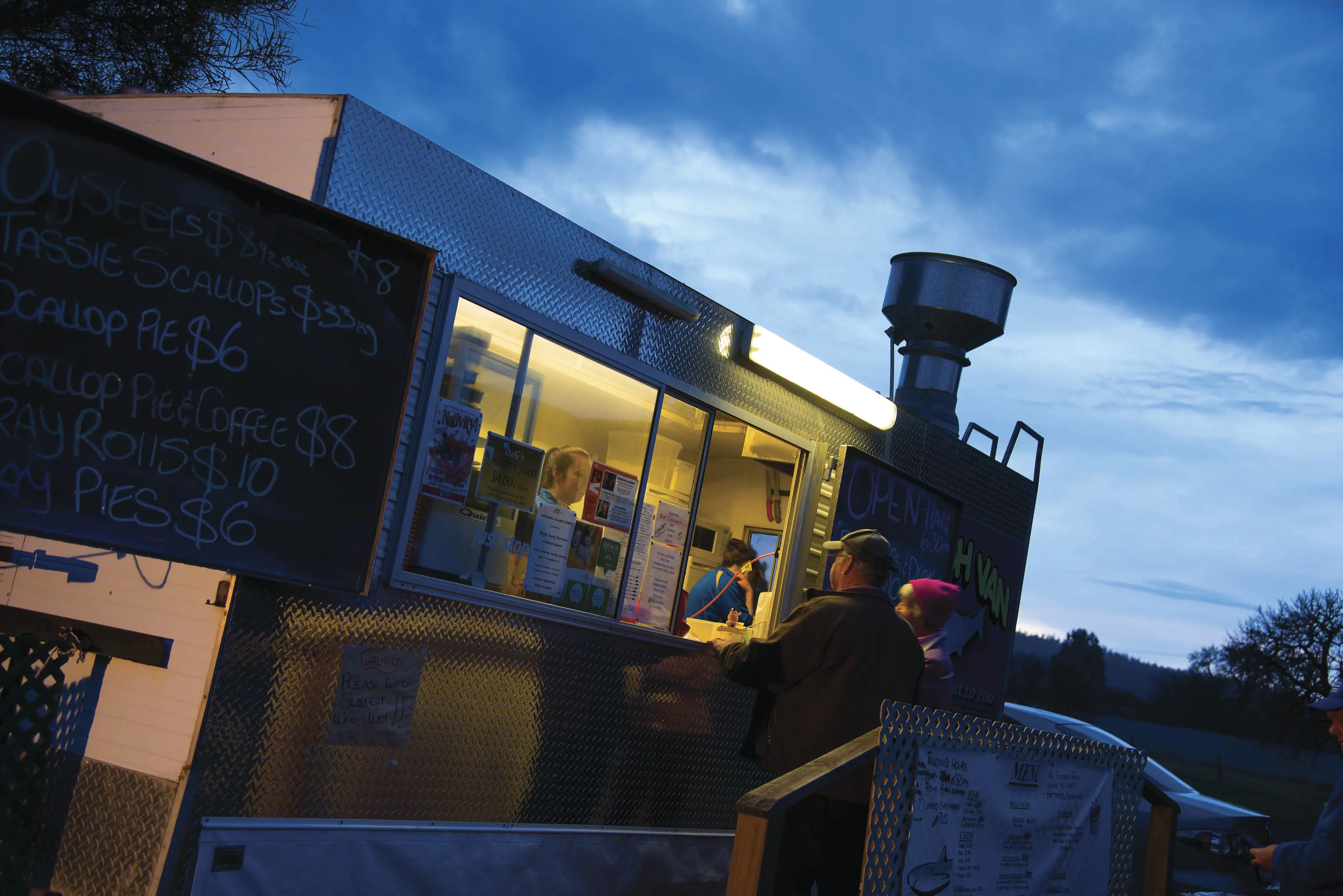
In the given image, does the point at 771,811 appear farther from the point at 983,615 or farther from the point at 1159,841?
the point at 983,615

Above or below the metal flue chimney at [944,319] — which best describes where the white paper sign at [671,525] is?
below

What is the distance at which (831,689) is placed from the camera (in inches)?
161

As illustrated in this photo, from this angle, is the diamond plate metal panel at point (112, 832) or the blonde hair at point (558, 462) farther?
the blonde hair at point (558, 462)

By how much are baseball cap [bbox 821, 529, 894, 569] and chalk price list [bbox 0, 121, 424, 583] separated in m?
1.95

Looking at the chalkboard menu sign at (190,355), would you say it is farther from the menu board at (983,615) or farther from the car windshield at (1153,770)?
the car windshield at (1153,770)

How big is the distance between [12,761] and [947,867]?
333 cm

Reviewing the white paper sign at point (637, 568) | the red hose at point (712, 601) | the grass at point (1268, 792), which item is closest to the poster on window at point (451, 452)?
the white paper sign at point (637, 568)

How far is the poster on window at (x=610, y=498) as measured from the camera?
5.16 m

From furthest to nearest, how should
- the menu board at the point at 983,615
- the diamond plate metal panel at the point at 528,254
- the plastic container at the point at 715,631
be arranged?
1. the menu board at the point at 983,615
2. the plastic container at the point at 715,631
3. the diamond plate metal panel at the point at 528,254

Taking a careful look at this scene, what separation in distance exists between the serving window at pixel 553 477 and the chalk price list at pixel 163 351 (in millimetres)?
532

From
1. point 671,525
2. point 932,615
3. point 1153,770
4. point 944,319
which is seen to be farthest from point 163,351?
point 1153,770

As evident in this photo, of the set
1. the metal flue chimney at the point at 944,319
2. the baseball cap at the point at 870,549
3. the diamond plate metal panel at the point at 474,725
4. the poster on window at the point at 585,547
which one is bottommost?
the diamond plate metal panel at the point at 474,725

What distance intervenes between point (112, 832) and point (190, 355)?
1.68 metres

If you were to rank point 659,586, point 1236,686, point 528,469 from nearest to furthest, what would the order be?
point 528,469 < point 659,586 < point 1236,686
